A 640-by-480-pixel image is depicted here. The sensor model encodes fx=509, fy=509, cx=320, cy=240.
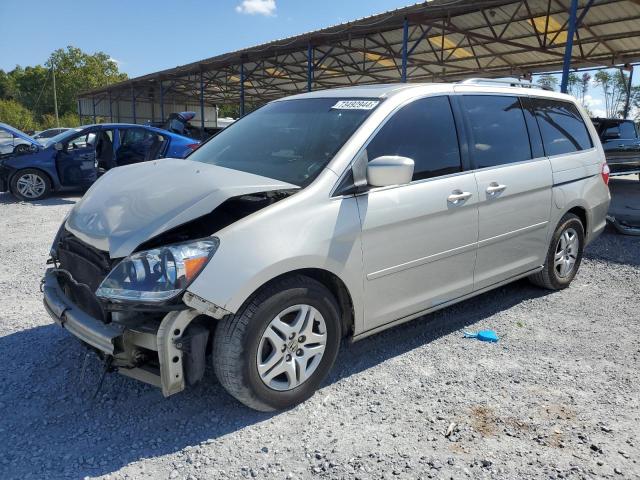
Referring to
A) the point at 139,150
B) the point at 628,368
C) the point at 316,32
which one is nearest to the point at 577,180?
the point at 628,368

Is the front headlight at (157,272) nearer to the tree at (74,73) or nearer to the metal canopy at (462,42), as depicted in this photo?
the metal canopy at (462,42)

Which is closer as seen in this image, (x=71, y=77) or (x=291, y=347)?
Answer: (x=291, y=347)

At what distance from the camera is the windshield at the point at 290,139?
3139 millimetres

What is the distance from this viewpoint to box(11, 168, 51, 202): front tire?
9.55 meters

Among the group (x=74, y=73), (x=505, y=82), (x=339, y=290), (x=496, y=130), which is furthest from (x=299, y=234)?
(x=74, y=73)

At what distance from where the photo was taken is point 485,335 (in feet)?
12.7

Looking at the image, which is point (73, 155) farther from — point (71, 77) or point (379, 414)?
point (71, 77)

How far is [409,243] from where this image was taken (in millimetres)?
3244

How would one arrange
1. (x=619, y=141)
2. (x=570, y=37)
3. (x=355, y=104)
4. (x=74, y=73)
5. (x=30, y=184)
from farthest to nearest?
1. (x=74, y=73)
2. (x=619, y=141)
3. (x=570, y=37)
4. (x=30, y=184)
5. (x=355, y=104)

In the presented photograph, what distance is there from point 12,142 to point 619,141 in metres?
13.6

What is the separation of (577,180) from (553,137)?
0.49m

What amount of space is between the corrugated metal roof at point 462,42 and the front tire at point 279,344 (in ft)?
31.2

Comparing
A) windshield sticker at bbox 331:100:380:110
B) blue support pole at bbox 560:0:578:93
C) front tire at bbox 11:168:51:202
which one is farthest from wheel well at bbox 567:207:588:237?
front tire at bbox 11:168:51:202

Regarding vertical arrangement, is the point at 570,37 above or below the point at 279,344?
above
